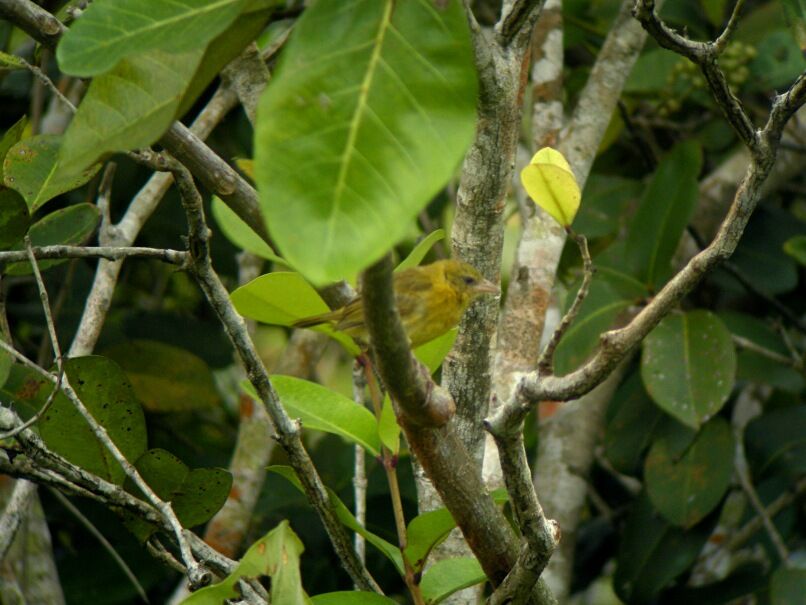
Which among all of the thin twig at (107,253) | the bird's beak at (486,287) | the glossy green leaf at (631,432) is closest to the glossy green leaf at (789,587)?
the glossy green leaf at (631,432)

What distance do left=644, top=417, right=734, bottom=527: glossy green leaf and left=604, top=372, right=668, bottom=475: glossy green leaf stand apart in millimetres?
78

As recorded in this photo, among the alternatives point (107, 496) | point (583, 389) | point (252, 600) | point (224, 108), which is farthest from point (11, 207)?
point (224, 108)

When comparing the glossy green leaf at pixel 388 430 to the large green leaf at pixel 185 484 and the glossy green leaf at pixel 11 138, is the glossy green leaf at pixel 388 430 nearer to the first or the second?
the large green leaf at pixel 185 484

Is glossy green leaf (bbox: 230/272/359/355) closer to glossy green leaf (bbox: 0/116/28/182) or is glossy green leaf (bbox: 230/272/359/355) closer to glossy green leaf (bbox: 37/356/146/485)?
glossy green leaf (bbox: 37/356/146/485)

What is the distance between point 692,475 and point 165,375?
1.81 metres

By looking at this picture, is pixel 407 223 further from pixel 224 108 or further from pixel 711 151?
pixel 711 151

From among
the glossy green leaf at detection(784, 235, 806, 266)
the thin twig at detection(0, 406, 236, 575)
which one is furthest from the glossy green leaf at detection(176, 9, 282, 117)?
the glossy green leaf at detection(784, 235, 806, 266)

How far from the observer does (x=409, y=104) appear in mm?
886

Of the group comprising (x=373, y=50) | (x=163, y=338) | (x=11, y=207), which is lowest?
(x=163, y=338)

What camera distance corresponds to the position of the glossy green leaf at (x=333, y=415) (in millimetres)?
1711

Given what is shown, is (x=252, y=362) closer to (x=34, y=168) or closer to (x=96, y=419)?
(x=96, y=419)

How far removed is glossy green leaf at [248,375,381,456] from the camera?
1711mm

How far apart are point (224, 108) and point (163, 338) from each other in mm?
1051

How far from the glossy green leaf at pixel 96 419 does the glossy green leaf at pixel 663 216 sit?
190 cm
